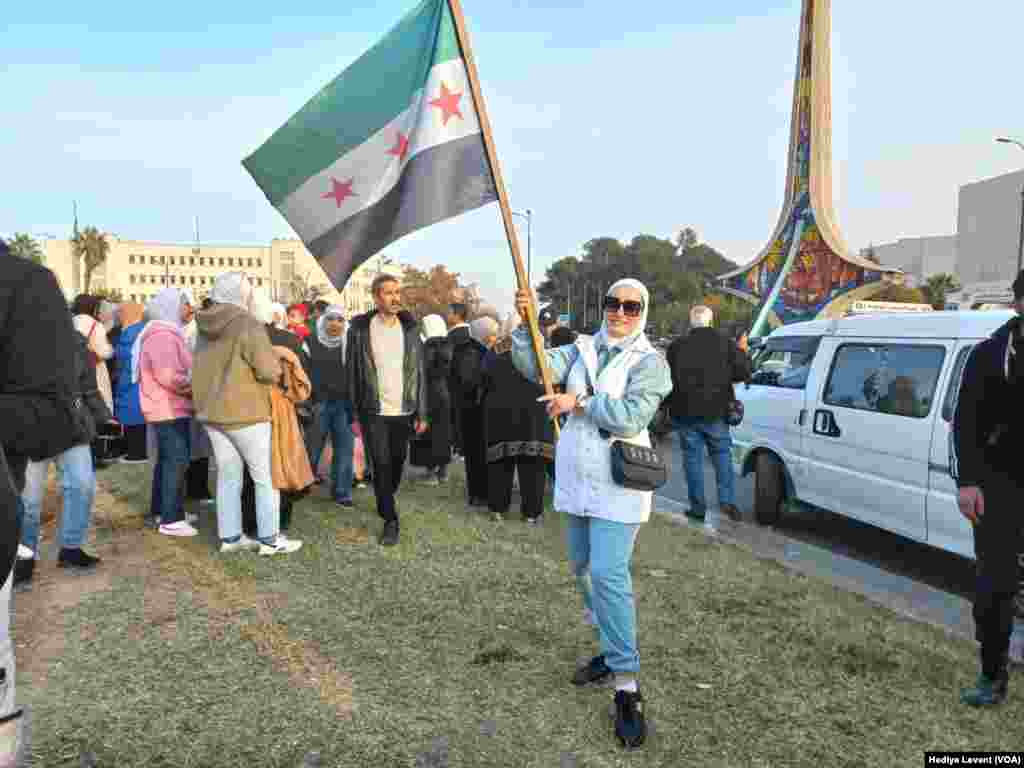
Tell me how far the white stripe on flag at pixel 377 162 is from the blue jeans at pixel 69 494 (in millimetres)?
2001

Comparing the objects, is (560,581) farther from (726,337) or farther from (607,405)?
(726,337)

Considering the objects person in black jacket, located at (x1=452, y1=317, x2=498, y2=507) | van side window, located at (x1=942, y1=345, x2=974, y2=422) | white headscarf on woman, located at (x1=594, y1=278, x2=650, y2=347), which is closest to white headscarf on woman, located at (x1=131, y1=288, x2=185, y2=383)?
person in black jacket, located at (x1=452, y1=317, x2=498, y2=507)

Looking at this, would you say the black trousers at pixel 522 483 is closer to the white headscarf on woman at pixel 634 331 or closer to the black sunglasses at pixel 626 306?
the white headscarf on woman at pixel 634 331

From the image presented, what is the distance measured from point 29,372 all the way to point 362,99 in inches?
114

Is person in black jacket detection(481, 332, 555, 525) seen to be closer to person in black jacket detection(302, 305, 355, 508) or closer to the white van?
person in black jacket detection(302, 305, 355, 508)

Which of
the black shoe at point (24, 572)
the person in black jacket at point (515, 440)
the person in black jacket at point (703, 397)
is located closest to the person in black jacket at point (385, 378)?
the person in black jacket at point (515, 440)

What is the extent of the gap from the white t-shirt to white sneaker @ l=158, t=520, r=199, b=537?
1.68m

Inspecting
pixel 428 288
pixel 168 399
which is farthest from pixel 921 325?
pixel 428 288

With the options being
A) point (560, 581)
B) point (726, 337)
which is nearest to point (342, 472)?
point (560, 581)

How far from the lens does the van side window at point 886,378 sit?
5.50 m

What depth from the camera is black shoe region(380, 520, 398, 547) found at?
5.66m

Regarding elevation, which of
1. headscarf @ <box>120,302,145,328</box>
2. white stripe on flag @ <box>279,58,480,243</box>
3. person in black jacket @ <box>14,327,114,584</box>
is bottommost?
person in black jacket @ <box>14,327,114,584</box>

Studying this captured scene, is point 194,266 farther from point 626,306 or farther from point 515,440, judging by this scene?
point 626,306

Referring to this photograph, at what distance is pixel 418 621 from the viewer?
167 inches
